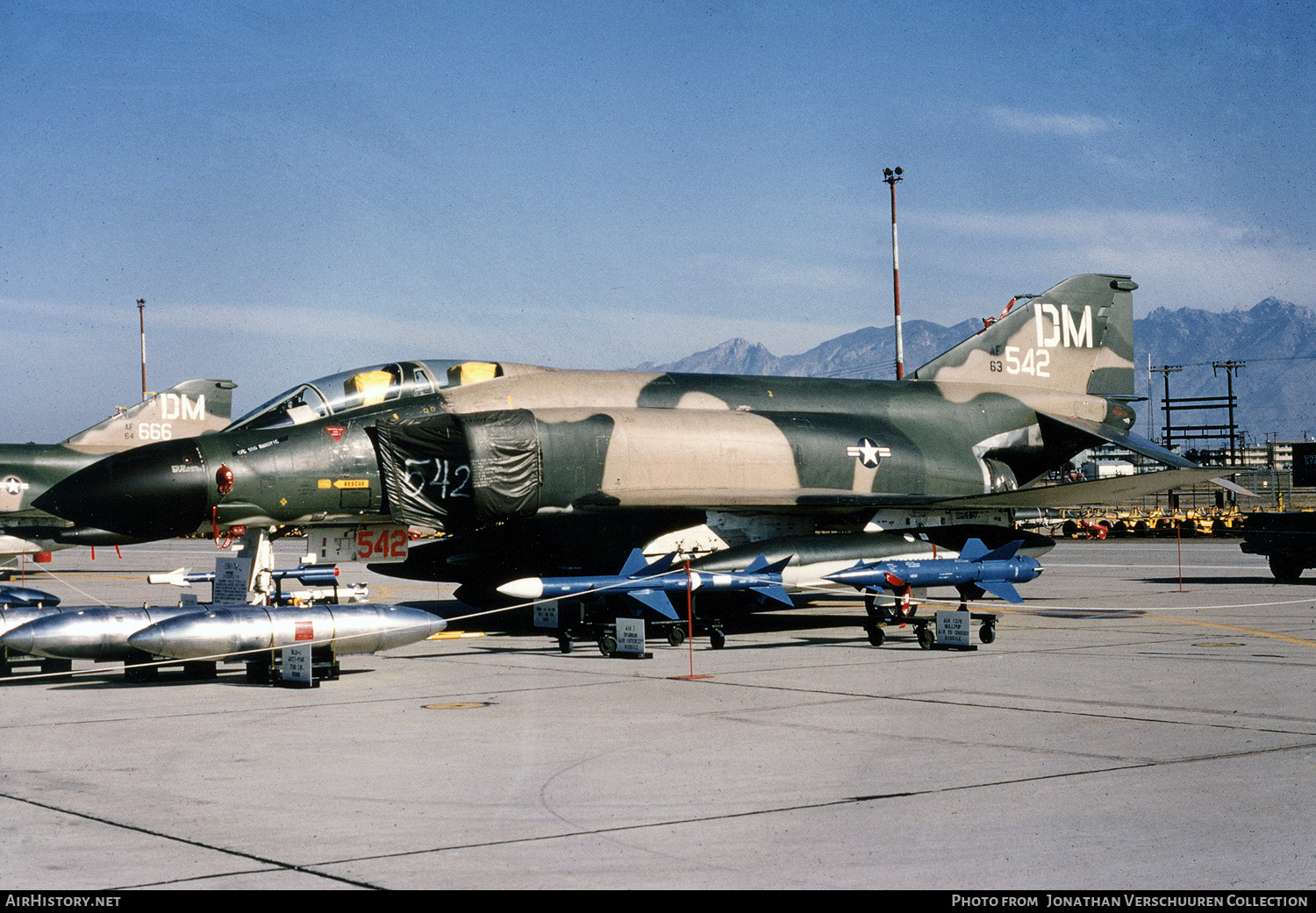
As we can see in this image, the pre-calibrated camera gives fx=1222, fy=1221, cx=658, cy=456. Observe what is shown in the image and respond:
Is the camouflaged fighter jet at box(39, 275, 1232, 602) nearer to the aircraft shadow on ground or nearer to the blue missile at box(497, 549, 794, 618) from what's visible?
the blue missile at box(497, 549, 794, 618)

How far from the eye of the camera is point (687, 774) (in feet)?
25.5

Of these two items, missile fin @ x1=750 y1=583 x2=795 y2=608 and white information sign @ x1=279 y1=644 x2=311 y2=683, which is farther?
missile fin @ x1=750 y1=583 x2=795 y2=608

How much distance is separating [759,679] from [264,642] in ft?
16.6

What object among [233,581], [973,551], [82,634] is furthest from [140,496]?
[973,551]

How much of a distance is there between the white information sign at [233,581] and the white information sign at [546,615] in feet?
12.5

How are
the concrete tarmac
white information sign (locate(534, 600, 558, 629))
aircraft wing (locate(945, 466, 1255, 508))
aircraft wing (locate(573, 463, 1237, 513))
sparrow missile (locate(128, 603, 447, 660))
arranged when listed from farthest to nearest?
1. aircraft wing (locate(945, 466, 1255, 508))
2. aircraft wing (locate(573, 463, 1237, 513))
3. white information sign (locate(534, 600, 558, 629))
4. sparrow missile (locate(128, 603, 447, 660))
5. the concrete tarmac

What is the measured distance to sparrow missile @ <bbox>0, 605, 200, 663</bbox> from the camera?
39.9ft

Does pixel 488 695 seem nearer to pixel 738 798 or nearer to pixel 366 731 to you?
pixel 366 731

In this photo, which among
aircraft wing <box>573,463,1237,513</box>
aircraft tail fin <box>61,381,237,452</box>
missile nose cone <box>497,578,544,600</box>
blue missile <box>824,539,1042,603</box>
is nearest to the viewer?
missile nose cone <box>497,578,544,600</box>

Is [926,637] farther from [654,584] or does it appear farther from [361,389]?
[361,389]

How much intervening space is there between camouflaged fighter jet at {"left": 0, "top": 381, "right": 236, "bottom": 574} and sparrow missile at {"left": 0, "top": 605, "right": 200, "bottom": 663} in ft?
48.6

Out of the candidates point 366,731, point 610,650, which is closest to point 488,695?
point 366,731

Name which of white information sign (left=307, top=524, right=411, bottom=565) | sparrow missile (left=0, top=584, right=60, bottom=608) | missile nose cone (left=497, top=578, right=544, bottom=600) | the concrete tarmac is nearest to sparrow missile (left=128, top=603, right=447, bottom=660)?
the concrete tarmac
